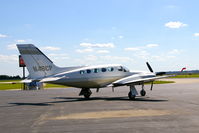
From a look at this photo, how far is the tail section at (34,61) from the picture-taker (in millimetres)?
25250

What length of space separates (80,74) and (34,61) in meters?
4.54

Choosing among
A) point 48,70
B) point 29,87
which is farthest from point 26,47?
point 29,87

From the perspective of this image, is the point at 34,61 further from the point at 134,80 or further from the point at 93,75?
the point at 134,80

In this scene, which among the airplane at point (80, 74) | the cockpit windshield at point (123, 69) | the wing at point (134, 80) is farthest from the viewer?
the cockpit windshield at point (123, 69)

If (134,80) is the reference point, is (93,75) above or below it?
above

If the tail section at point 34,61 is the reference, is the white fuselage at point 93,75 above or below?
below

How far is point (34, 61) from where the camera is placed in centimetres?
2552

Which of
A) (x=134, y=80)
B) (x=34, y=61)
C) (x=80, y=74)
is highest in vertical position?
(x=34, y=61)

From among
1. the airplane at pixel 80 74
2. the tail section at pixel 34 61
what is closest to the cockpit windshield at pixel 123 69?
the airplane at pixel 80 74

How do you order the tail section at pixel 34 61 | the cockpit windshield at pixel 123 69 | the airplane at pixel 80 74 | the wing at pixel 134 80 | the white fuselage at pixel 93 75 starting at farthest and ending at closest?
the cockpit windshield at pixel 123 69, the wing at pixel 134 80, the white fuselage at pixel 93 75, the airplane at pixel 80 74, the tail section at pixel 34 61

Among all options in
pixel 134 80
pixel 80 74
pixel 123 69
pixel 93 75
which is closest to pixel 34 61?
pixel 80 74

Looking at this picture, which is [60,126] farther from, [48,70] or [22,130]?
[48,70]

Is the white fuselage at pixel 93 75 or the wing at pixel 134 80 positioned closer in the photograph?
the white fuselage at pixel 93 75

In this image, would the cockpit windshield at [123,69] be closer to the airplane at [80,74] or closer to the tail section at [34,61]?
the airplane at [80,74]
